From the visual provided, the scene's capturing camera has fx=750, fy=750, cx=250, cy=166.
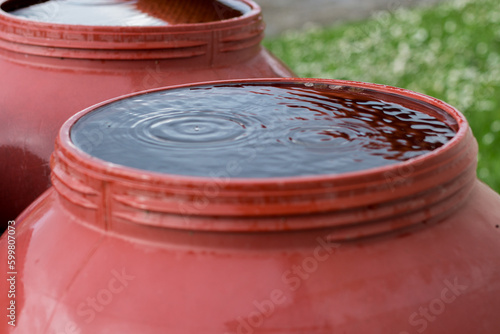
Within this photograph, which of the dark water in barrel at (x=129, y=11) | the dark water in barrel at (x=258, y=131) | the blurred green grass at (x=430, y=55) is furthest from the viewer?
the blurred green grass at (x=430, y=55)

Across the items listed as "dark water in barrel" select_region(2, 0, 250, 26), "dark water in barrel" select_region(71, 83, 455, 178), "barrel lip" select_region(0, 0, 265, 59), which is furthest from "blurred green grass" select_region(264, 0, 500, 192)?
"dark water in barrel" select_region(71, 83, 455, 178)

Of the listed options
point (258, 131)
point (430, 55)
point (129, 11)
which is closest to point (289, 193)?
point (258, 131)

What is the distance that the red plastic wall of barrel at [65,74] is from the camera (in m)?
3.02

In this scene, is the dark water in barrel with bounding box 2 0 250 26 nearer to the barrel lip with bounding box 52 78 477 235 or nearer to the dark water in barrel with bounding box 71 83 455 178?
the dark water in barrel with bounding box 71 83 455 178

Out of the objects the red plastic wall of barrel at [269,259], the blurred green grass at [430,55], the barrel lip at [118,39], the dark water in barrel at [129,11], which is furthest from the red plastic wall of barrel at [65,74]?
the blurred green grass at [430,55]

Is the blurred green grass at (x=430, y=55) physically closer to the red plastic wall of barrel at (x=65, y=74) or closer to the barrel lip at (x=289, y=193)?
the red plastic wall of barrel at (x=65, y=74)

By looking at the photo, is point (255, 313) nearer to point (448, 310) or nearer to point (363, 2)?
point (448, 310)

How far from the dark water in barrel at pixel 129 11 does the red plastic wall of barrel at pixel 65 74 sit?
314mm

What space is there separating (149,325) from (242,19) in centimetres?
190

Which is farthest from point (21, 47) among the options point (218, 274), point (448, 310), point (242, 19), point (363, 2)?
point (363, 2)

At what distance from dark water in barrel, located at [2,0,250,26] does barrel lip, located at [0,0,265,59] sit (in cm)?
25

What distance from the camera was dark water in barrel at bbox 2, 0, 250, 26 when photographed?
3438 millimetres

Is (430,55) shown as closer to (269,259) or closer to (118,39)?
(118,39)

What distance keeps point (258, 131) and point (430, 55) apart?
19.8 feet
